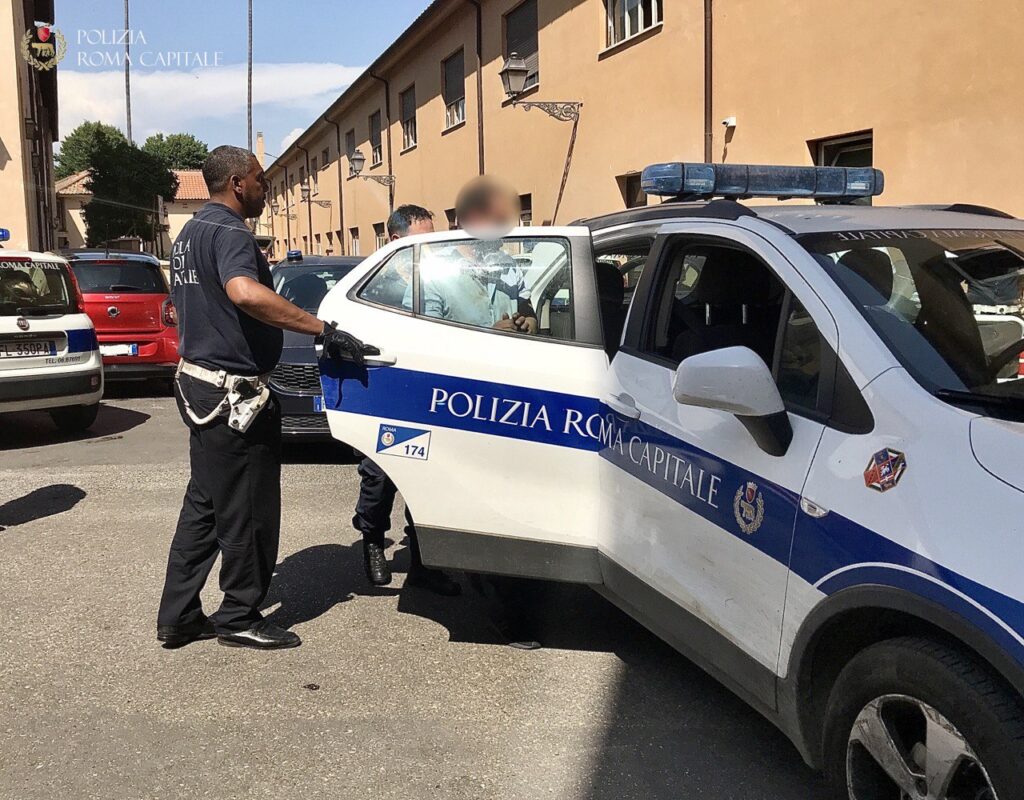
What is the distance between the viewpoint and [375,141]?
1045 inches

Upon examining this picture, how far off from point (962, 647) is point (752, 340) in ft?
4.54

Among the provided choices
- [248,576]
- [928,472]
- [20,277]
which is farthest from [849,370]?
[20,277]

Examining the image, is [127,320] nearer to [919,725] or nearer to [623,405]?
[623,405]

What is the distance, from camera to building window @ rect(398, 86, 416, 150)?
22781mm

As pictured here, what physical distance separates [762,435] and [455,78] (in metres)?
18.4

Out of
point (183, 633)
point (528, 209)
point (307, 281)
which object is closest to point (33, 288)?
point (307, 281)

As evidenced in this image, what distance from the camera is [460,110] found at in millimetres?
19328

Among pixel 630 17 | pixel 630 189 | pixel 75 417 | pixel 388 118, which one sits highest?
pixel 388 118

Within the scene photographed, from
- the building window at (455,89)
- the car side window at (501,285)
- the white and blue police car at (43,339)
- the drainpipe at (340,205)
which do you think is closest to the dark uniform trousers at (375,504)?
the car side window at (501,285)

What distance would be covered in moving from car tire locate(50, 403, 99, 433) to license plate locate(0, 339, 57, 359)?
77 centimetres

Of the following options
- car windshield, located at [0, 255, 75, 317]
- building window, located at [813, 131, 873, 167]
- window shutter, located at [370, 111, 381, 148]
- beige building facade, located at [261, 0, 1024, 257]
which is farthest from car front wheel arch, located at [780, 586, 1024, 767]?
window shutter, located at [370, 111, 381, 148]

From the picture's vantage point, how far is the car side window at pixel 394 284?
3.63 metres

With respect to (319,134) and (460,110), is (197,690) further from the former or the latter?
(319,134)

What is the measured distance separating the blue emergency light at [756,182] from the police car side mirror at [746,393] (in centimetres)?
120
